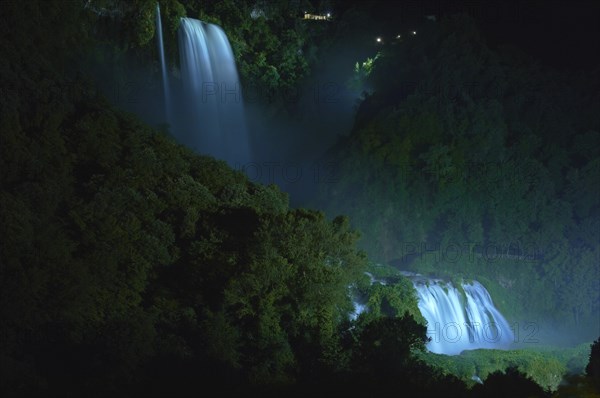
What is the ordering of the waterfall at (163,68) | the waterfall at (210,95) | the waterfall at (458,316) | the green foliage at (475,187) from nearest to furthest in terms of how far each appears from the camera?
the waterfall at (458,316)
the waterfall at (163,68)
the waterfall at (210,95)
the green foliage at (475,187)

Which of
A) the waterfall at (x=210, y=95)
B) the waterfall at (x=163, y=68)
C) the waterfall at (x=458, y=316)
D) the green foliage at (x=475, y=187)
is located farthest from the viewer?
the green foliage at (x=475, y=187)

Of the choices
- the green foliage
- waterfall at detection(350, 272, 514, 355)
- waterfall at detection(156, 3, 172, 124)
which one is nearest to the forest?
waterfall at detection(156, 3, 172, 124)

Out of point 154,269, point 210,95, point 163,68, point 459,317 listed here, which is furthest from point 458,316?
point 163,68

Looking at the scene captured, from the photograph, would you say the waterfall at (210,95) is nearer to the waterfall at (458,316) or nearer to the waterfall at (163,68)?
the waterfall at (163,68)

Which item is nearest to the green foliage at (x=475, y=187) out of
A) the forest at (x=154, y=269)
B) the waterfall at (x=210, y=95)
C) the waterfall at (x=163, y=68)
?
the forest at (x=154, y=269)

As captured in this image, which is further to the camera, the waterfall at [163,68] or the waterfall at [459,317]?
the waterfall at [163,68]

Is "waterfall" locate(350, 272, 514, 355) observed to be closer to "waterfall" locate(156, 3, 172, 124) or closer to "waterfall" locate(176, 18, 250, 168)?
"waterfall" locate(176, 18, 250, 168)

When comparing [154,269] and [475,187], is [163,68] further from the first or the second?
[475,187]

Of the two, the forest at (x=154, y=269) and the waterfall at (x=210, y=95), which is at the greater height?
the waterfall at (x=210, y=95)
